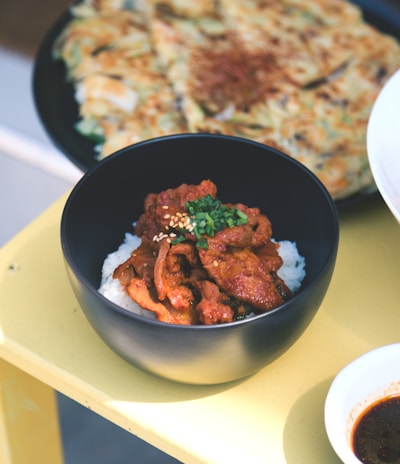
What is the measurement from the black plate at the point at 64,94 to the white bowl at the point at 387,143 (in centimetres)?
20

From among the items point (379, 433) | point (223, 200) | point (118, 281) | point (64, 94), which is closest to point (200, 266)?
point (118, 281)

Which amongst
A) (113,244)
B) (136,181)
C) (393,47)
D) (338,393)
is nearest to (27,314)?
(113,244)

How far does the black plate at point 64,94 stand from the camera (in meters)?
1.96

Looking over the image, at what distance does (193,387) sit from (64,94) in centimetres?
116

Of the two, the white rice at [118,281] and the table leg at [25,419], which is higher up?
the white rice at [118,281]

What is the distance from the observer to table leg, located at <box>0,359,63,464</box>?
156 cm

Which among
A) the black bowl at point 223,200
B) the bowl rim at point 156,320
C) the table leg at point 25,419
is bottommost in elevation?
the table leg at point 25,419

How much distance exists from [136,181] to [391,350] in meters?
0.64

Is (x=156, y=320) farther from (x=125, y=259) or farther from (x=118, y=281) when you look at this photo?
(x=125, y=259)

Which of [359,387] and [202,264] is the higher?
[202,264]

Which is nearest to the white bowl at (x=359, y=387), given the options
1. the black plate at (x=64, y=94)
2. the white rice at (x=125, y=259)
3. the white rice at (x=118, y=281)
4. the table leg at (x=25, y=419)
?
the white rice at (x=125, y=259)

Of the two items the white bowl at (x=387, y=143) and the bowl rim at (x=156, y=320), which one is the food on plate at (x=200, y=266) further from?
the white bowl at (x=387, y=143)

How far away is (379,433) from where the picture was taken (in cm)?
121

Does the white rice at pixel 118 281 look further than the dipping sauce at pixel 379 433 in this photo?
Yes
